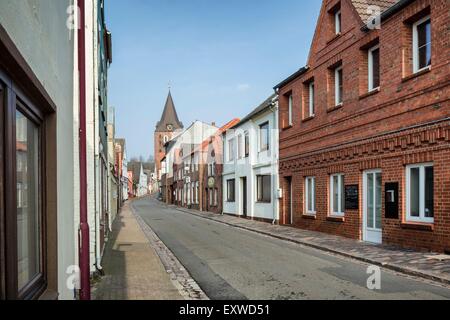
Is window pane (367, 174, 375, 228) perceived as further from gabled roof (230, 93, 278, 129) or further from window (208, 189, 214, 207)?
window (208, 189, 214, 207)

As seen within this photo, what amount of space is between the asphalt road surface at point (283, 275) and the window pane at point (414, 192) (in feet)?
7.83

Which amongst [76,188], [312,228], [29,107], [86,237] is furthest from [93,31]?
[312,228]

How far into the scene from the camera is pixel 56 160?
13.0ft

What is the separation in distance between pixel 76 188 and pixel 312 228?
42.9 feet

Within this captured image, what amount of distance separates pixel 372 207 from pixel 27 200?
12.1 m

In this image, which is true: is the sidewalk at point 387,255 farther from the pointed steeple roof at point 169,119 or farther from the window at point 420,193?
the pointed steeple roof at point 169,119

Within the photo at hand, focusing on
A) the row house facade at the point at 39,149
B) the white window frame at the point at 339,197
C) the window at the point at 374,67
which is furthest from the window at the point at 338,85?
the row house facade at the point at 39,149

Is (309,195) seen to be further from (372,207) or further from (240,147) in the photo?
(240,147)

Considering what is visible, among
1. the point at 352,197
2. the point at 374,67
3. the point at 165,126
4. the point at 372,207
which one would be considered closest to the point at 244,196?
the point at 352,197

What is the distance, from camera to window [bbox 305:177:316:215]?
1792 cm

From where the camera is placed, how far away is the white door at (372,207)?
13.4 metres

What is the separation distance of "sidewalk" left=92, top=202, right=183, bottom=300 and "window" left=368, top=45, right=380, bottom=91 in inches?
321

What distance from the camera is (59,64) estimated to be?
4410 millimetres

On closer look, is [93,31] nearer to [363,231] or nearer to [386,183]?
[386,183]
